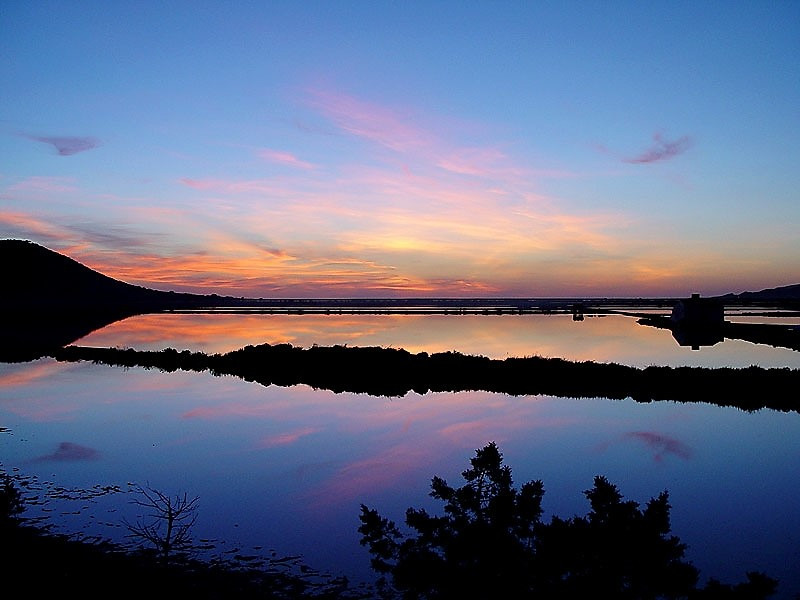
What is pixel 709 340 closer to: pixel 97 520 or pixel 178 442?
pixel 178 442

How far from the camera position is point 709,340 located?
64.9 meters

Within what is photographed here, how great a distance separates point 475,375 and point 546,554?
3357 cm

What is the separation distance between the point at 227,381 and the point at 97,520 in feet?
91.6

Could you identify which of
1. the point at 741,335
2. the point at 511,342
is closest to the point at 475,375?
the point at 511,342

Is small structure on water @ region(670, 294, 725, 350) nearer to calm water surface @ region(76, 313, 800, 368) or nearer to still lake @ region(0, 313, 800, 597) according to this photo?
calm water surface @ region(76, 313, 800, 368)

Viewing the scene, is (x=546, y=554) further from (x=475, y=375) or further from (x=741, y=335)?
(x=741, y=335)

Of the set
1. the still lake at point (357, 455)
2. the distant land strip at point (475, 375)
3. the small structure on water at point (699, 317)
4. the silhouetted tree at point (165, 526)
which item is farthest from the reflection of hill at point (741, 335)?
the silhouetted tree at point (165, 526)

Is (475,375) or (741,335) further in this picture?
(741,335)

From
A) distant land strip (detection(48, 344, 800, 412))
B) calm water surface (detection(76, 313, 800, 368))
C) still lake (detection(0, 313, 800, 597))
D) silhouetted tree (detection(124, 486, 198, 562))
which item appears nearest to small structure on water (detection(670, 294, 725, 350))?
calm water surface (detection(76, 313, 800, 368))

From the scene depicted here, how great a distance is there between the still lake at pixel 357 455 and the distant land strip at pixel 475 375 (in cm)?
260

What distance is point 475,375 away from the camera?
1677 inches

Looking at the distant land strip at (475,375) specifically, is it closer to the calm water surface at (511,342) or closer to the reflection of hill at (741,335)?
the calm water surface at (511,342)

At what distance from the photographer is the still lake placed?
1576cm

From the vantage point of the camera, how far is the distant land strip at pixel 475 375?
3556cm
